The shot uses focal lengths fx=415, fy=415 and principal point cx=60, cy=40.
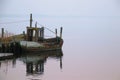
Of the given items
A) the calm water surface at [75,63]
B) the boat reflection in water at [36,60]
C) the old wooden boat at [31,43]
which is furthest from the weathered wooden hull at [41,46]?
the calm water surface at [75,63]

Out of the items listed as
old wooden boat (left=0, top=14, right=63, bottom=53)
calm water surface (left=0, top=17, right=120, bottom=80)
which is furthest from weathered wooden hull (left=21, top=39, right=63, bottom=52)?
calm water surface (left=0, top=17, right=120, bottom=80)

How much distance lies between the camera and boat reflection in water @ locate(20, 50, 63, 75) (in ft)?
29.8

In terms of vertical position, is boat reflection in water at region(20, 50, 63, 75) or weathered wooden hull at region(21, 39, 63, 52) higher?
weathered wooden hull at region(21, 39, 63, 52)

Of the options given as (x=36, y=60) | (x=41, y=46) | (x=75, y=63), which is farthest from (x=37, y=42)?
(x=75, y=63)

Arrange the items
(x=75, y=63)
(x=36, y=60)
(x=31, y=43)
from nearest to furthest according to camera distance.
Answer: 1. (x=75, y=63)
2. (x=36, y=60)
3. (x=31, y=43)

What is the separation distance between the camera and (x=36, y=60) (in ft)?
35.1

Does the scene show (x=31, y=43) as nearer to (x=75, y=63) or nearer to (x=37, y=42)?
(x=37, y=42)

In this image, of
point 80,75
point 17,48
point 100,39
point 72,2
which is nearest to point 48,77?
point 80,75

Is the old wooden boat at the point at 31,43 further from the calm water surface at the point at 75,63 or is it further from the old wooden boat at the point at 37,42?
the calm water surface at the point at 75,63

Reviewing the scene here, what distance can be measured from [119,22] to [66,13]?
4602 millimetres

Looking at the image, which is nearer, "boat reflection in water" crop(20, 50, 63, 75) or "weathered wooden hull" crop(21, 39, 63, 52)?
"boat reflection in water" crop(20, 50, 63, 75)

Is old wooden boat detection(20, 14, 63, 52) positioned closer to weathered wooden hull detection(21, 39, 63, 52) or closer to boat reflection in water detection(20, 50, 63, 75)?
weathered wooden hull detection(21, 39, 63, 52)

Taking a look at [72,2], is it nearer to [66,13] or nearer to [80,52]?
[66,13]

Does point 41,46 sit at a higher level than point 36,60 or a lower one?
higher
